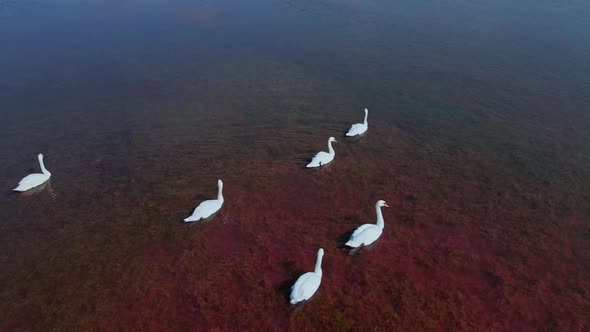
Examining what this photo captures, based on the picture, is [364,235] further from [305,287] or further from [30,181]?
[30,181]

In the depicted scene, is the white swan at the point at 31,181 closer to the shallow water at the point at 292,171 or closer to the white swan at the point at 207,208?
the shallow water at the point at 292,171

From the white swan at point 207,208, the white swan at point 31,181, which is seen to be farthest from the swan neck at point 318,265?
the white swan at point 31,181

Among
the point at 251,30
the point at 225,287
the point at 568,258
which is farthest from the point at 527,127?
the point at 251,30

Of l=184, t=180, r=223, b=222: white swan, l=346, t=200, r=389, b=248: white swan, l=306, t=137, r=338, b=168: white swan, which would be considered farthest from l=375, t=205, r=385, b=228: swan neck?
l=184, t=180, r=223, b=222: white swan

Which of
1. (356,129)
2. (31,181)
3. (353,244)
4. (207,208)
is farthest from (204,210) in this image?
(356,129)

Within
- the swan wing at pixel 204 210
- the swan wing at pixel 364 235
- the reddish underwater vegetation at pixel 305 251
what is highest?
the swan wing at pixel 204 210

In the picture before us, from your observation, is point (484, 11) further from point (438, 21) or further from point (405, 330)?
point (405, 330)
